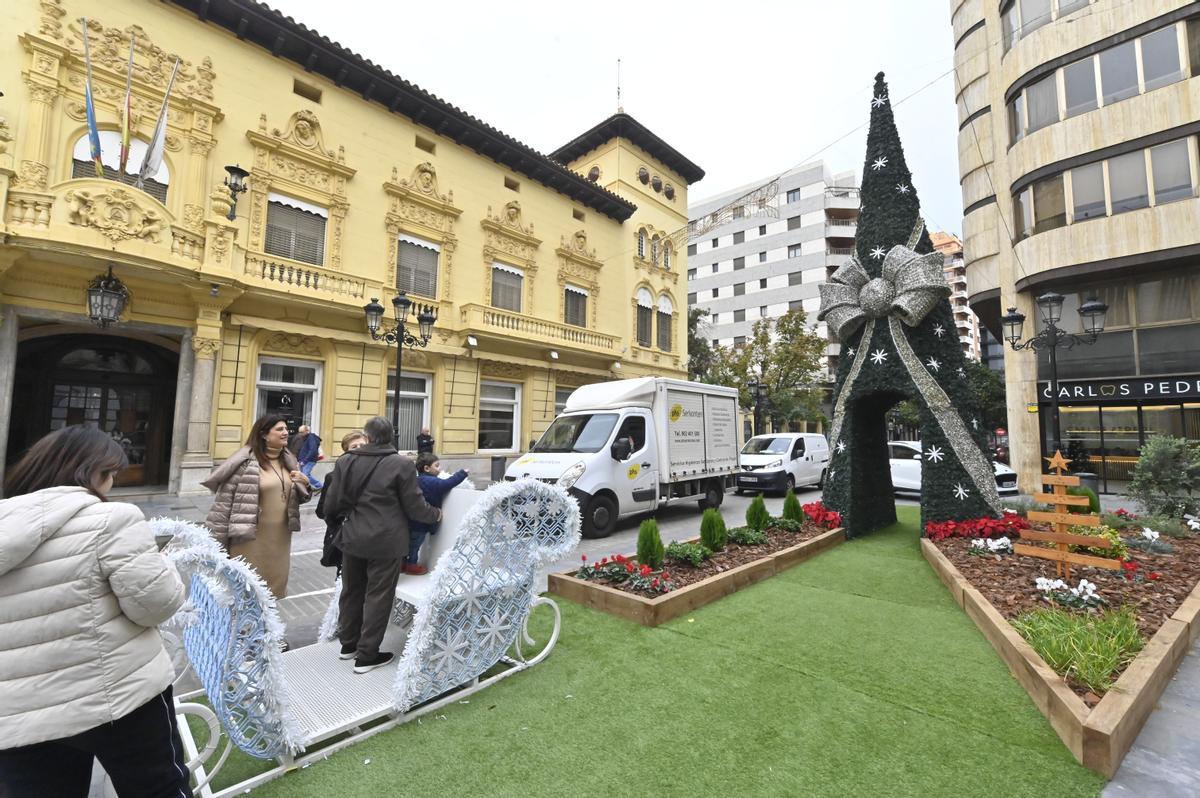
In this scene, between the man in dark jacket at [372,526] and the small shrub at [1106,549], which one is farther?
the small shrub at [1106,549]

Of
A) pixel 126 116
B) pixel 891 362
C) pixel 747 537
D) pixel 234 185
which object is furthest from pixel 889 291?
pixel 126 116

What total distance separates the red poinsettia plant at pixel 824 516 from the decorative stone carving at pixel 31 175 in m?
15.3

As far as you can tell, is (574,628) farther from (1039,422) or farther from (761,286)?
(761,286)

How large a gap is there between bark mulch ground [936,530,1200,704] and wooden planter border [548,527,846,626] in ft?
6.73

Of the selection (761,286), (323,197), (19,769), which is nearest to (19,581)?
(19,769)

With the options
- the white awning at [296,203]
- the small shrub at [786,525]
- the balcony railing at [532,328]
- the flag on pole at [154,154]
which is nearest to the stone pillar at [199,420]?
the flag on pole at [154,154]

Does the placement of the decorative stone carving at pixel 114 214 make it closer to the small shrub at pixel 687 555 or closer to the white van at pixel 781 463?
the small shrub at pixel 687 555

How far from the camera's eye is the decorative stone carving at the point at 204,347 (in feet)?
36.7

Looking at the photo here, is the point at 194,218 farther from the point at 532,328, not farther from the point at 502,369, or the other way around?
the point at 532,328

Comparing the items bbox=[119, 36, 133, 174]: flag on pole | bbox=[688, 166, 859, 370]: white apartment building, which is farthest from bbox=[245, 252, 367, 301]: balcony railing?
bbox=[688, 166, 859, 370]: white apartment building

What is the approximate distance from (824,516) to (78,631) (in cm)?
848

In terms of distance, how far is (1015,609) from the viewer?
446cm

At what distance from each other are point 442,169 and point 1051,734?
18032 mm

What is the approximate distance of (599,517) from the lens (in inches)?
340
